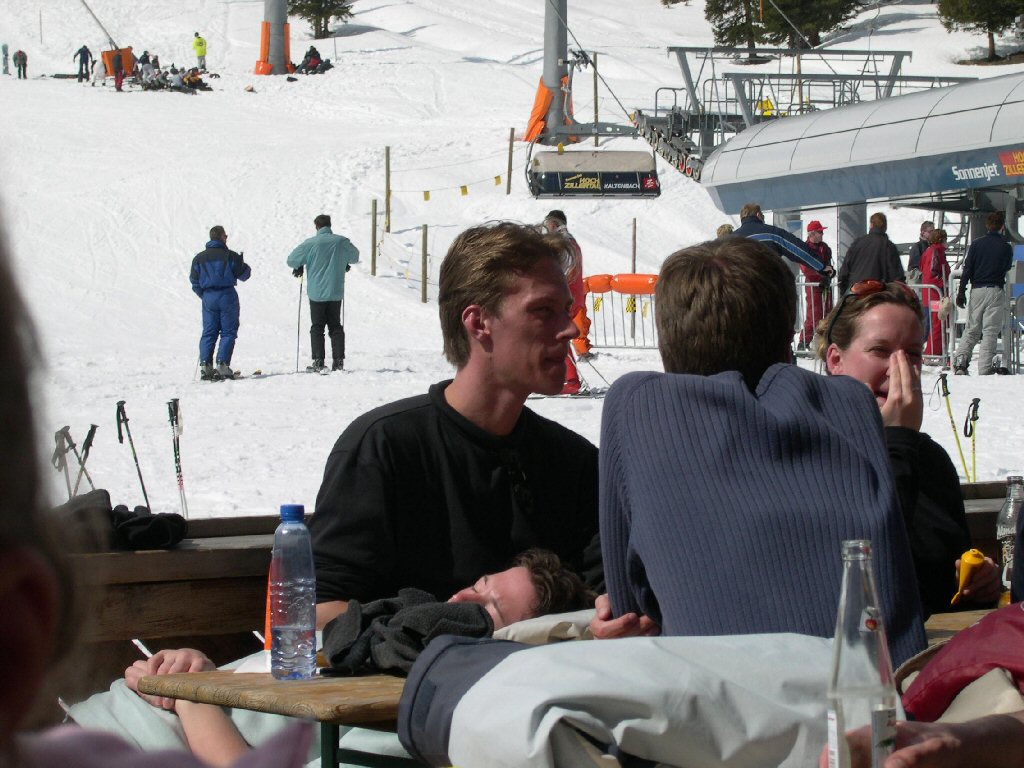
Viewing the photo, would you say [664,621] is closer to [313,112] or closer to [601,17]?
[313,112]

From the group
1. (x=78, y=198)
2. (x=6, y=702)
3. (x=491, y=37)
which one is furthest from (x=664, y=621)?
(x=491, y=37)

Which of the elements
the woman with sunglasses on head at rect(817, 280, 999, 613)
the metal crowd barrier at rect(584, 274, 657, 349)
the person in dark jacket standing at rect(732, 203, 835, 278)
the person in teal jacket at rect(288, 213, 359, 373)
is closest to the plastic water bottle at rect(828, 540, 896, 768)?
the woman with sunglasses on head at rect(817, 280, 999, 613)

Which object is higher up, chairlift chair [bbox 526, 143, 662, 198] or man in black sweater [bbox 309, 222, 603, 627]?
chairlift chair [bbox 526, 143, 662, 198]

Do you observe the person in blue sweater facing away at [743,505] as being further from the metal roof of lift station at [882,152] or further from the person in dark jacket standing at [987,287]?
the metal roof of lift station at [882,152]

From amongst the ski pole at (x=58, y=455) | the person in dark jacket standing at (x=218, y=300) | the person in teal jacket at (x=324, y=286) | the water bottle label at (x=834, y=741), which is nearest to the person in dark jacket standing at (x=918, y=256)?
the person in teal jacket at (x=324, y=286)

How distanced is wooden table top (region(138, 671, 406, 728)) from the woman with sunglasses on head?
1.30m

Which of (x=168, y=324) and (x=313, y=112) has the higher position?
(x=313, y=112)

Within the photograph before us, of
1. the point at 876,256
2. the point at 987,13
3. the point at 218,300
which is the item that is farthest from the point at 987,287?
the point at 987,13

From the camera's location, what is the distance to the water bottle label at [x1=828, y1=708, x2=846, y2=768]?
2.00 metres

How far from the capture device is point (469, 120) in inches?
1548

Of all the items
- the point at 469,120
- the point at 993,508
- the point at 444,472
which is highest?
the point at 469,120

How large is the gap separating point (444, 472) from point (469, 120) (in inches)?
1452

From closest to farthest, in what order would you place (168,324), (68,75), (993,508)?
(993,508)
(168,324)
(68,75)

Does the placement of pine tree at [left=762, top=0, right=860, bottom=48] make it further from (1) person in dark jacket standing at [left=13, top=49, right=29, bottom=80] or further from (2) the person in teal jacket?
(2) the person in teal jacket
